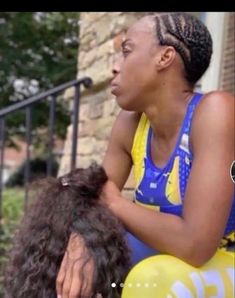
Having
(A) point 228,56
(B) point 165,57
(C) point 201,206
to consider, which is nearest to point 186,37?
(B) point 165,57

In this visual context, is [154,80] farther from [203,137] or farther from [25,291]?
[25,291]

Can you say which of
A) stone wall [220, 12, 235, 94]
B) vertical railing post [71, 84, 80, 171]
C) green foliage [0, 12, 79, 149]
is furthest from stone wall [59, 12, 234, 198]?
green foliage [0, 12, 79, 149]

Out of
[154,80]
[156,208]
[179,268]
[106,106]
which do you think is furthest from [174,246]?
[106,106]

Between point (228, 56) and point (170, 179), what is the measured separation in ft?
6.56

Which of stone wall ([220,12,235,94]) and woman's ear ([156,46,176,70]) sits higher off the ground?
stone wall ([220,12,235,94])

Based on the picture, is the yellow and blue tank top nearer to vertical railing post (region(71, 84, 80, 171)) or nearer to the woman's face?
the woman's face

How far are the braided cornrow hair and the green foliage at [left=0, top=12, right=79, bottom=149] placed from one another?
10196 mm

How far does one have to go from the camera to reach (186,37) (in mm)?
1917

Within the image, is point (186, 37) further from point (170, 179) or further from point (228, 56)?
point (228, 56)

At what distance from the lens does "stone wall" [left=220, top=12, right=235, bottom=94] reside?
12.1 ft

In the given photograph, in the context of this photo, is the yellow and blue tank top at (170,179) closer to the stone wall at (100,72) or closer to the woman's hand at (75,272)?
the woman's hand at (75,272)

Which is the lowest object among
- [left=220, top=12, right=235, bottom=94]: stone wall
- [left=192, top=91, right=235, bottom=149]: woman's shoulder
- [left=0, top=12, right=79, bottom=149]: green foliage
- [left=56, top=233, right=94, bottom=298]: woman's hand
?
[left=56, top=233, right=94, bottom=298]: woman's hand

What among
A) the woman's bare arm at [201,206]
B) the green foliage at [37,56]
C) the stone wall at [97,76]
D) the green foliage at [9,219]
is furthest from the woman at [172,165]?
the green foliage at [37,56]
